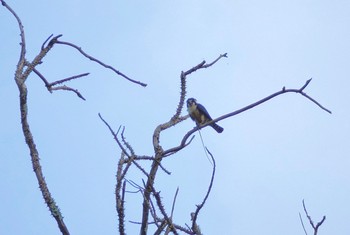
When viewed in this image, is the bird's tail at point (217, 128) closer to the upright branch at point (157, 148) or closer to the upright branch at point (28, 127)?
the upright branch at point (157, 148)

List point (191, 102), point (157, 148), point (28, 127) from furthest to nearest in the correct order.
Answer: point (191, 102) → point (157, 148) → point (28, 127)

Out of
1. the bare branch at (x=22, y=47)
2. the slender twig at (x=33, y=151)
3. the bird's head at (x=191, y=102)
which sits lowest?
the slender twig at (x=33, y=151)


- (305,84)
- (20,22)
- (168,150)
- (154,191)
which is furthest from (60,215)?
(305,84)

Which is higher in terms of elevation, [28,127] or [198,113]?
[198,113]

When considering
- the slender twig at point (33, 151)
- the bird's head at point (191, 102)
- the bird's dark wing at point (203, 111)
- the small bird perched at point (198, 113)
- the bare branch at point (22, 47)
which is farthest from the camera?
the bird's head at point (191, 102)

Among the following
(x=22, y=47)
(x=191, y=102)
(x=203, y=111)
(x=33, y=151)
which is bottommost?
(x=33, y=151)

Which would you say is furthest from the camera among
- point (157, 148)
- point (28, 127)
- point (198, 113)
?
point (198, 113)

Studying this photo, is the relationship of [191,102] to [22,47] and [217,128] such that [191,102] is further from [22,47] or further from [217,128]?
[22,47]

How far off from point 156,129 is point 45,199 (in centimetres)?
103

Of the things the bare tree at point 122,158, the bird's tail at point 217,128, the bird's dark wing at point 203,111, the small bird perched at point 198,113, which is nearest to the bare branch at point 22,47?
the bare tree at point 122,158

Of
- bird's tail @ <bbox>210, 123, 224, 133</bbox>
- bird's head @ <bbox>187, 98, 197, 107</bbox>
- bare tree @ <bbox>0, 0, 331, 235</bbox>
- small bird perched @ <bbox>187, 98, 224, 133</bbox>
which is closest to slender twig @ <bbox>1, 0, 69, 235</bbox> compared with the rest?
bare tree @ <bbox>0, 0, 331, 235</bbox>

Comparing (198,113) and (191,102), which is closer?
(198,113)

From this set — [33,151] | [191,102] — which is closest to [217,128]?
[191,102]

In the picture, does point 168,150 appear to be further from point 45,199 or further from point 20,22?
point 20,22
